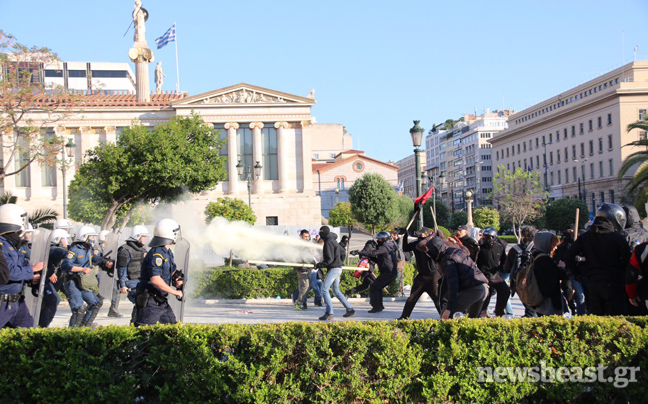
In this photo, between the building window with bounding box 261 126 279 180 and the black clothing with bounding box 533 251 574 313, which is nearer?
the black clothing with bounding box 533 251 574 313

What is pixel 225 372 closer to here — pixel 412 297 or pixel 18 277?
pixel 18 277

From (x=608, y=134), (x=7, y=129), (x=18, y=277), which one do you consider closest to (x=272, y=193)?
(x=7, y=129)

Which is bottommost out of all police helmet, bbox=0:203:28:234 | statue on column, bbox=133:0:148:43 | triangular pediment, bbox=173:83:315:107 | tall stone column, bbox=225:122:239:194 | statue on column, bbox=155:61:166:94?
police helmet, bbox=0:203:28:234

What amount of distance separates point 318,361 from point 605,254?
11.0 ft

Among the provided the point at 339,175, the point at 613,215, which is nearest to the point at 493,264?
the point at 613,215

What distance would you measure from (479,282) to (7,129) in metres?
17.8

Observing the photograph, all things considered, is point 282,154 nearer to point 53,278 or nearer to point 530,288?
point 53,278

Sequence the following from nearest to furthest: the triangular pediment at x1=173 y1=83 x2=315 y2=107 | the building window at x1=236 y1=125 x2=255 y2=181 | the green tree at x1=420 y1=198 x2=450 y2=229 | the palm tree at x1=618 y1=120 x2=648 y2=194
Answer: the palm tree at x1=618 y1=120 x2=648 y2=194, the triangular pediment at x1=173 y1=83 x2=315 y2=107, the building window at x1=236 y1=125 x2=255 y2=181, the green tree at x1=420 y1=198 x2=450 y2=229

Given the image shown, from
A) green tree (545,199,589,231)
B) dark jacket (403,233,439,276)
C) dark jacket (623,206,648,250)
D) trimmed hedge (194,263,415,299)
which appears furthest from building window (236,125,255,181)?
dark jacket (623,206,648,250)

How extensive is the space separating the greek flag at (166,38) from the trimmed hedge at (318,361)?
54077 mm

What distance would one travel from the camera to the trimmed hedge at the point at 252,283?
574 inches

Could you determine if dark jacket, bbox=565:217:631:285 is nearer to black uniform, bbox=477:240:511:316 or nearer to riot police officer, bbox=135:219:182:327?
black uniform, bbox=477:240:511:316

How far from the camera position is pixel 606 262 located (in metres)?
6.29

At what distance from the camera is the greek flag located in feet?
182
